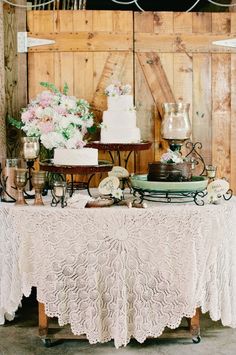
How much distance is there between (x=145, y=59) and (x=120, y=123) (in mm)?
717

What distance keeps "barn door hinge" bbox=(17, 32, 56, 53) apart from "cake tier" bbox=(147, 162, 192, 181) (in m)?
1.43

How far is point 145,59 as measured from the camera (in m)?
4.11

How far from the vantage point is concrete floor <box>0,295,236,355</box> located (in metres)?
3.01

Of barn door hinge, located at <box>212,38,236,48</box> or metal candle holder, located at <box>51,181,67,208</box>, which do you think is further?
barn door hinge, located at <box>212,38,236,48</box>

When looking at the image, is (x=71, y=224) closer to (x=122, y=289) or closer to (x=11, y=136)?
(x=122, y=289)

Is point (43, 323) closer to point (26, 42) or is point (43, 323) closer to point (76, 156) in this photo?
A: point (76, 156)

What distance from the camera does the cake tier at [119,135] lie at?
3.61 meters

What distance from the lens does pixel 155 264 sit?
9.69 feet

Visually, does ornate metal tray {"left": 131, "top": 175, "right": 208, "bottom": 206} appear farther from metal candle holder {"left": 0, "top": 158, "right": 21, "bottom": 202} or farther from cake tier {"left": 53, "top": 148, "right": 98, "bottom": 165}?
metal candle holder {"left": 0, "top": 158, "right": 21, "bottom": 202}

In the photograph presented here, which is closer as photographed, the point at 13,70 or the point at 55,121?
the point at 55,121

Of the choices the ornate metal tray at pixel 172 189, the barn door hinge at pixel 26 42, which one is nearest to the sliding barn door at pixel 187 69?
the barn door hinge at pixel 26 42

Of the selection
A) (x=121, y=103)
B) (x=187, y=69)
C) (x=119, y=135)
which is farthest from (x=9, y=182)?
(x=187, y=69)

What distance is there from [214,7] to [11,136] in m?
2.65

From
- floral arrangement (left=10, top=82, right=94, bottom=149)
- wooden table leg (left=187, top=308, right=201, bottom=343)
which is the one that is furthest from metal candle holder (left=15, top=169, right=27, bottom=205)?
wooden table leg (left=187, top=308, right=201, bottom=343)
